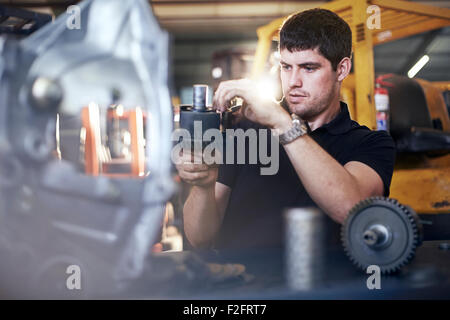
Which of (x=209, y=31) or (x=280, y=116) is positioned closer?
(x=280, y=116)

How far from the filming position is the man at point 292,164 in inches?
44.4

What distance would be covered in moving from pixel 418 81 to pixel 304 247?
2.31 m

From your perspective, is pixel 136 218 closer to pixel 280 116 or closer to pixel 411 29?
pixel 280 116

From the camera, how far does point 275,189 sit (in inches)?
49.6

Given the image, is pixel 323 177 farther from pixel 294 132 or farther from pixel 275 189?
pixel 275 189

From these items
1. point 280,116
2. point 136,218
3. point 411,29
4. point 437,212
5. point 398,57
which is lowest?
point 437,212

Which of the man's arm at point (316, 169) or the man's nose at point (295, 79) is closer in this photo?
the man's arm at point (316, 169)

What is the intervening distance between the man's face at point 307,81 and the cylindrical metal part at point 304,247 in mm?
660

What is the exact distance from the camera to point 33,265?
53 centimetres

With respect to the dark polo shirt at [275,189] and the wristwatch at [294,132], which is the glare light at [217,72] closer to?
the dark polo shirt at [275,189]

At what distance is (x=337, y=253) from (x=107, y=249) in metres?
0.47

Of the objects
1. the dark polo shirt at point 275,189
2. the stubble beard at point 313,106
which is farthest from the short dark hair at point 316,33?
the dark polo shirt at point 275,189

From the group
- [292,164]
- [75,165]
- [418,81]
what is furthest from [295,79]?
[418,81]
